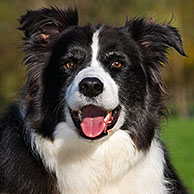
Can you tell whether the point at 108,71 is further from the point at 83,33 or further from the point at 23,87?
the point at 23,87

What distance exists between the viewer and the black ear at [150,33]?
5660 millimetres

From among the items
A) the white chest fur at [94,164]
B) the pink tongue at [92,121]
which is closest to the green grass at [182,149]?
the white chest fur at [94,164]

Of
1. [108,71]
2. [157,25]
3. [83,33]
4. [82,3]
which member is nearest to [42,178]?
[108,71]

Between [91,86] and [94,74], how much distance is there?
0.55 ft

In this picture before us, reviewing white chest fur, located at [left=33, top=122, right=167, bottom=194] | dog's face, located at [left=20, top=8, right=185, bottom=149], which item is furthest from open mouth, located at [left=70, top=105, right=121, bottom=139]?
white chest fur, located at [left=33, top=122, right=167, bottom=194]

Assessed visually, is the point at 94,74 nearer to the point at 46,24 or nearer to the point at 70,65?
the point at 70,65

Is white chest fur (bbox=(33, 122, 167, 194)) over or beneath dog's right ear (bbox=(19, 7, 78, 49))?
beneath

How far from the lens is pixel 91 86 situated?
484 cm

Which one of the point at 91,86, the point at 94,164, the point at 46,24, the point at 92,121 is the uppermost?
the point at 46,24

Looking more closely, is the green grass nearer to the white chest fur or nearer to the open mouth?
the white chest fur

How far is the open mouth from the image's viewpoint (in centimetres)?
510

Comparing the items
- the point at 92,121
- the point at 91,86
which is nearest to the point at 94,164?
the point at 92,121

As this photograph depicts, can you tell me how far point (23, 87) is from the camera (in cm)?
581

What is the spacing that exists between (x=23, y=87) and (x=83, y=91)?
3.93 feet
